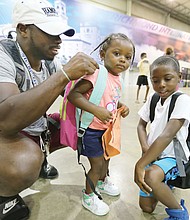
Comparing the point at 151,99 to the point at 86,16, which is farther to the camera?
the point at 86,16

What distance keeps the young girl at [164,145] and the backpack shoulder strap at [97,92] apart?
262 mm

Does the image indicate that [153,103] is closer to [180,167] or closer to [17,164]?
[180,167]

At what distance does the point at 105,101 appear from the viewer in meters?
1.05

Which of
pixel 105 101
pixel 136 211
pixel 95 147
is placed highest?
pixel 105 101

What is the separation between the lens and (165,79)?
3.30 feet

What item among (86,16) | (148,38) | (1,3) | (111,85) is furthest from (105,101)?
(148,38)

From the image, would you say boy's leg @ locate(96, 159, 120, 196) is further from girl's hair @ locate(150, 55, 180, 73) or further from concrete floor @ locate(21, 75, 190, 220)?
girl's hair @ locate(150, 55, 180, 73)

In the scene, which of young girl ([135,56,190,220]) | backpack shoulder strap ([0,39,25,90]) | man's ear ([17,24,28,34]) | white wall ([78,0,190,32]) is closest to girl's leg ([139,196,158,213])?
young girl ([135,56,190,220])

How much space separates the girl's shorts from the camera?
3.41 feet

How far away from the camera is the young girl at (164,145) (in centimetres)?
93

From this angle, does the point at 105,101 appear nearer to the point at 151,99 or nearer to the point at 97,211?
the point at 151,99

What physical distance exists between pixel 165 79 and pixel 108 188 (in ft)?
2.38

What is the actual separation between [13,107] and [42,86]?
132 mm

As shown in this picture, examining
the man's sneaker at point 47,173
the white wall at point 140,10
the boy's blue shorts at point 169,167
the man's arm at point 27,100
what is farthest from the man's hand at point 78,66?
the white wall at point 140,10
